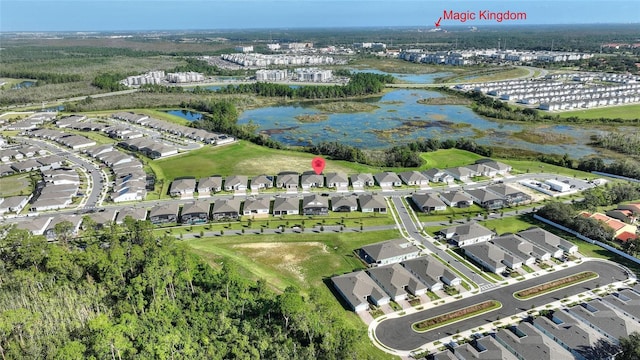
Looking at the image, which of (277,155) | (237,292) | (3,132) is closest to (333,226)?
(237,292)

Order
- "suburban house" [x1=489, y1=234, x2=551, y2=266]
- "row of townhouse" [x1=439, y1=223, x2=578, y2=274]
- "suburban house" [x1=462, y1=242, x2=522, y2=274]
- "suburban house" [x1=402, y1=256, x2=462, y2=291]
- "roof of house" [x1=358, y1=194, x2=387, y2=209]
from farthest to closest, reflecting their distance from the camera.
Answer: "roof of house" [x1=358, y1=194, x2=387, y2=209] < "suburban house" [x1=489, y1=234, x2=551, y2=266] < "row of townhouse" [x1=439, y1=223, x2=578, y2=274] < "suburban house" [x1=462, y1=242, x2=522, y2=274] < "suburban house" [x1=402, y1=256, x2=462, y2=291]

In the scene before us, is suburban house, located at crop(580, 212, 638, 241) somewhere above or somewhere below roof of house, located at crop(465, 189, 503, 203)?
below

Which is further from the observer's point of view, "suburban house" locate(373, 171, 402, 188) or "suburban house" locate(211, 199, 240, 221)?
"suburban house" locate(373, 171, 402, 188)

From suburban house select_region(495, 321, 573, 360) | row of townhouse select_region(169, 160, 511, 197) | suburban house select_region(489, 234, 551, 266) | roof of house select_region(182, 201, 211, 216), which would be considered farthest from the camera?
row of townhouse select_region(169, 160, 511, 197)

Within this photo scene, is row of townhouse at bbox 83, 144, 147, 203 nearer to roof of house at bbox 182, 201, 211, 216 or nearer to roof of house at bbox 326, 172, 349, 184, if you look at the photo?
roof of house at bbox 182, 201, 211, 216

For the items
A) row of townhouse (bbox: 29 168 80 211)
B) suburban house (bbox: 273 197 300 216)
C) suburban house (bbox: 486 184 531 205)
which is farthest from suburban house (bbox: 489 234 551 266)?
row of townhouse (bbox: 29 168 80 211)

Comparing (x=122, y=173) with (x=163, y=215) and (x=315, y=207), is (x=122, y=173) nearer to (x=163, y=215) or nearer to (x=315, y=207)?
(x=163, y=215)

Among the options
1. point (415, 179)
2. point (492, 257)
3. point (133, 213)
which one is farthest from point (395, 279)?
point (133, 213)
